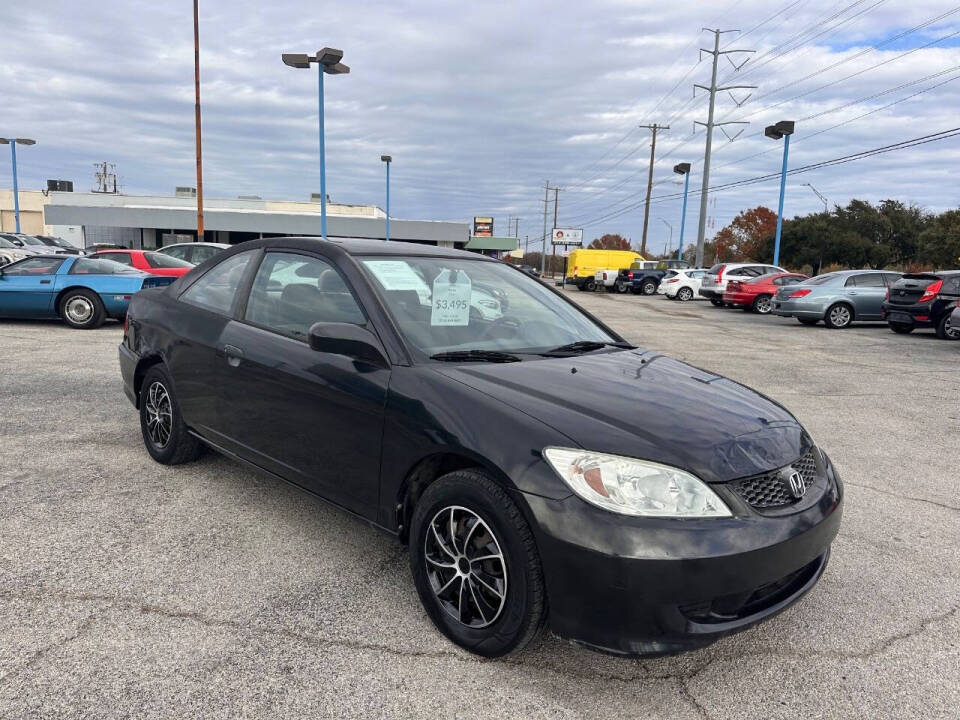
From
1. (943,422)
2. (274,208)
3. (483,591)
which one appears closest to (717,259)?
(274,208)

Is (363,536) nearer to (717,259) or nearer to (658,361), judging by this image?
(658,361)

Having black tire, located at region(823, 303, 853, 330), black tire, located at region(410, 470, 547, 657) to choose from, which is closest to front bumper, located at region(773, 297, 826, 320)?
black tire, located at region(823, 303, 853, 330)

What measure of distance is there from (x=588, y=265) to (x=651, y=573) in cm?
3881

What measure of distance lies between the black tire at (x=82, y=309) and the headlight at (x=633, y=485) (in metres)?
11.4

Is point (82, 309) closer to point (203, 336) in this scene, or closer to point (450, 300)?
point (203, 336)

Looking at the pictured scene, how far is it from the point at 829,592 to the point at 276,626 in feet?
8.10

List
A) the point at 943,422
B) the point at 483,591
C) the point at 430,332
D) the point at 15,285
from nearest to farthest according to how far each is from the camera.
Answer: the point at 483,591
the point at 430,332
the point at 943,422
the point at 15,285

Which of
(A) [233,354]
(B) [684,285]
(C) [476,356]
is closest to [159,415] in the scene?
(A) [233,354]

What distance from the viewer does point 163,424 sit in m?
4.54

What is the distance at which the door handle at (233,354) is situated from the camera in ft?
12.1

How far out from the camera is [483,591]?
2564 mm

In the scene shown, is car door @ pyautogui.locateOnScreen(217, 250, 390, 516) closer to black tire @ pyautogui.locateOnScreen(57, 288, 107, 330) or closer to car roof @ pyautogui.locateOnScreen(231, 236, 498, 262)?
car roof @ pyautogui.locateOnScreen(231, 236, 498, 262)

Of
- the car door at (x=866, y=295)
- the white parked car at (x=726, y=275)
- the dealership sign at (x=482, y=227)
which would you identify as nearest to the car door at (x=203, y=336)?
the car door at (x=866, y=295)

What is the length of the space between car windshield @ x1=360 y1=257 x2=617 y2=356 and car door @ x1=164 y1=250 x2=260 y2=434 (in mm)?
1097
